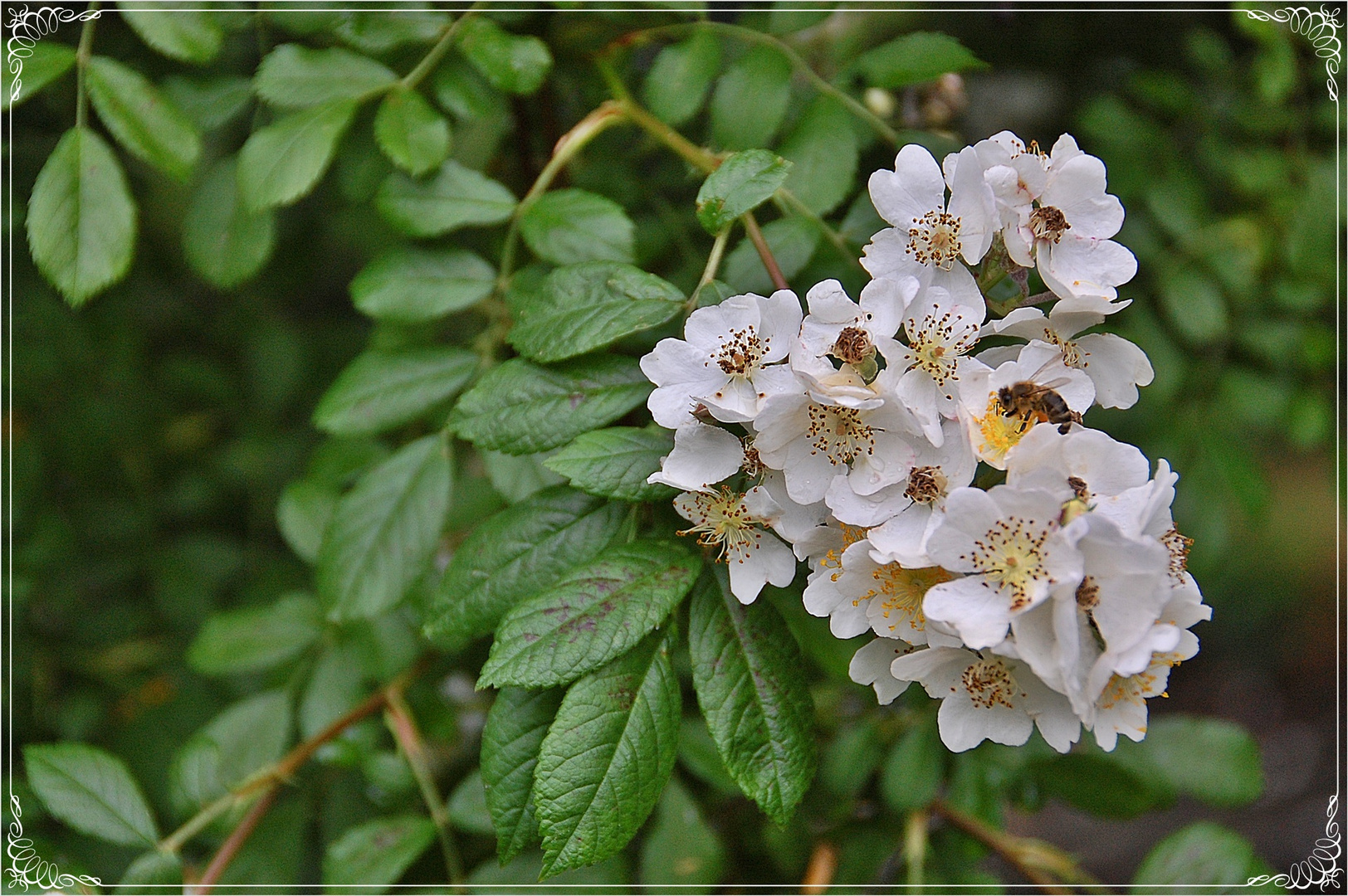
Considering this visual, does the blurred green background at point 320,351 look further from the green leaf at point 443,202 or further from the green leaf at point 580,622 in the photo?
the green leaf at point 580,622

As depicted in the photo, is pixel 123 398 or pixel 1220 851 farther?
pixel 123 398

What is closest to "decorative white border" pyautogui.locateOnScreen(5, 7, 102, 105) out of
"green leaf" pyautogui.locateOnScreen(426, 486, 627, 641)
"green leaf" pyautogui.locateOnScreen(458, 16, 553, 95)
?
"green leaf" pyautogui.locateOnScreen(458, 16, 553, 95)

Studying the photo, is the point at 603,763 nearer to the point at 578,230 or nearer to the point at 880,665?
the point at 880,665

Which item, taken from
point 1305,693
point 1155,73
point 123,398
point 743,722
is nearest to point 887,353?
point 743,722

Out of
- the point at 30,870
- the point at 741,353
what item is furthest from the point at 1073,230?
the point at 30,870

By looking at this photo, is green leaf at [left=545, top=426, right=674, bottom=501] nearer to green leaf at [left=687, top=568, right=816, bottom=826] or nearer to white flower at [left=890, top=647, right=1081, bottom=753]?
green leaf at [left=687, top=568, right=816, bottom=826]

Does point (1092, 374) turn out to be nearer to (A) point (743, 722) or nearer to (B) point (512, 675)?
(A) point (743, 722)
